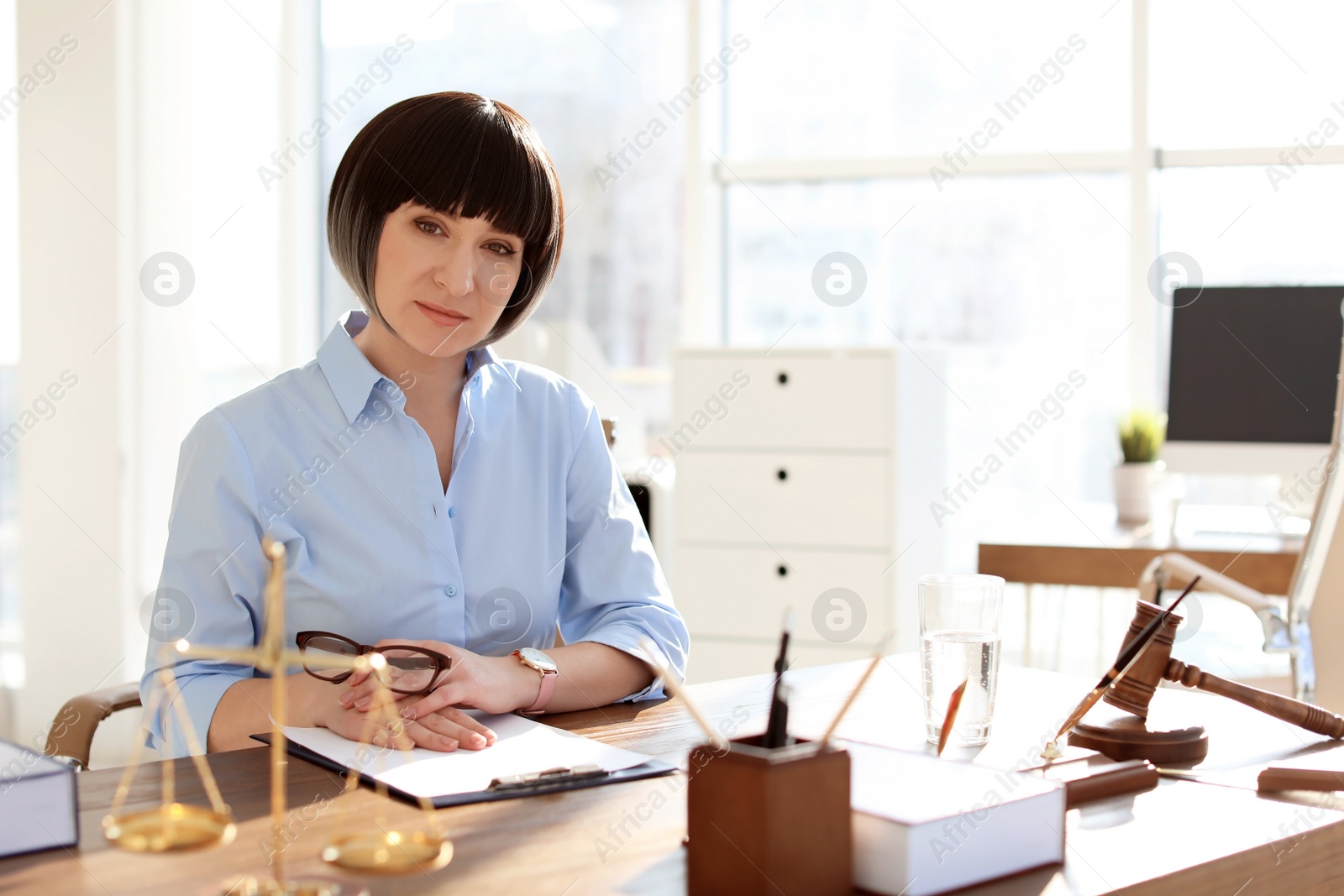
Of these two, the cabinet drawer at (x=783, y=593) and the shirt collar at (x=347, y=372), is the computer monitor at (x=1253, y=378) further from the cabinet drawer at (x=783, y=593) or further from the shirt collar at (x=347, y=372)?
the shirt collar at (x=347, y=372)

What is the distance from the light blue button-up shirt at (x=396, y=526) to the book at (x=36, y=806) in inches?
14.8

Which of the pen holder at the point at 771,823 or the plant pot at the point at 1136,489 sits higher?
the plant pot at the point at 1136,489

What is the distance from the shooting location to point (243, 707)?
1.28m

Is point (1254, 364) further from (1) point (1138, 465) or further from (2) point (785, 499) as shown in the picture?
(2) point (785, 499)

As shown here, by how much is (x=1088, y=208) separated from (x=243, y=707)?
3615mm

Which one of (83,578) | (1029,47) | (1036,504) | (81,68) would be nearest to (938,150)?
(1029,47)

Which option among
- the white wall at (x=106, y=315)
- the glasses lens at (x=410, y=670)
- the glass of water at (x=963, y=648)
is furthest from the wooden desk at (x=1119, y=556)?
the white wall at (x=106, y=315)

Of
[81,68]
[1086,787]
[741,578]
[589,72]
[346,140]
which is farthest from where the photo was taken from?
[346,140]

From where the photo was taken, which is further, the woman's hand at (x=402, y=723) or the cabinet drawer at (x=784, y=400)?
the cabinet drawer at (x=784, y=400)

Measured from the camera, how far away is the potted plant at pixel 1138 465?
137 inches

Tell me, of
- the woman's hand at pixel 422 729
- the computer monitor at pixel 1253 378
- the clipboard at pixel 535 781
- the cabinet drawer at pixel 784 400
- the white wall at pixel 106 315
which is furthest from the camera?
the white wall at pixel 106 315

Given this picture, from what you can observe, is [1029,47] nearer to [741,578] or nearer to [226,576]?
[741,578]

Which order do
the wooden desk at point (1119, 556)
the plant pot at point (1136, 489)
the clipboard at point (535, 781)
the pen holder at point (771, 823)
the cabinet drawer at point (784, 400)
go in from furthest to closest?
the cabinet drawer at point (784, 400), the plant pot at point (1136, 489), the wooden desk at point (1119, 556), the clipboard at point (535, 781), the pen holder at point (771, 823)

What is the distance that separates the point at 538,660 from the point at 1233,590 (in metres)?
1.64
